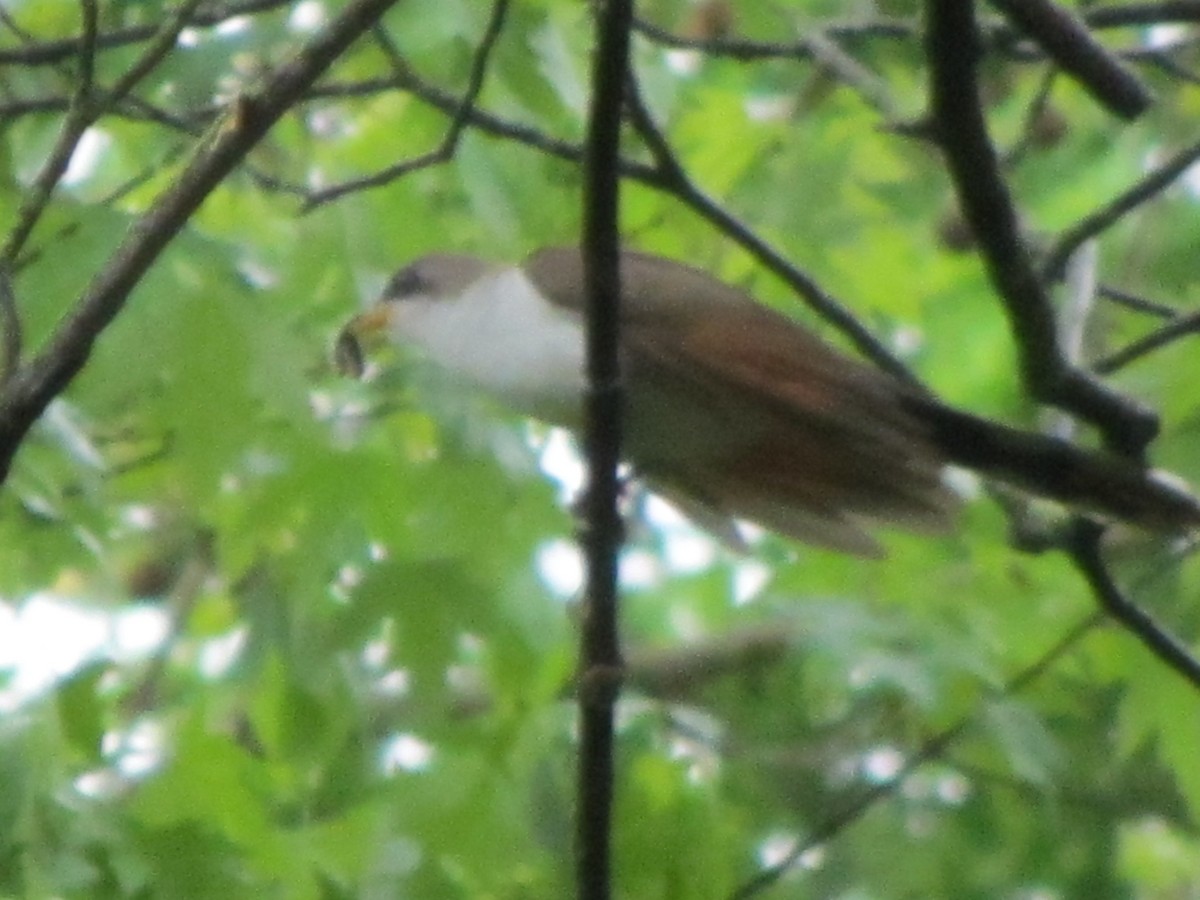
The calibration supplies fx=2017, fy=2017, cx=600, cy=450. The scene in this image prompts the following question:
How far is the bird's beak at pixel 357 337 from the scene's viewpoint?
12.6ft

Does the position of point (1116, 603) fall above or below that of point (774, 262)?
below

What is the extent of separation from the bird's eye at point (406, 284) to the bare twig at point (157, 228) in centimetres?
177

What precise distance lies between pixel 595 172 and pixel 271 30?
5.70 ft

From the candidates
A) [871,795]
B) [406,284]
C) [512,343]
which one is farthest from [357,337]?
[871,795]

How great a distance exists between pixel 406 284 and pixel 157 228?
7.04 feet

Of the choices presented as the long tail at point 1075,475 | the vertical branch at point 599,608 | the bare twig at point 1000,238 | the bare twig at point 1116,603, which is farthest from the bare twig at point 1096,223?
the vertical branch at point 599,608

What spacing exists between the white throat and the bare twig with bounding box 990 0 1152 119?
103 cm

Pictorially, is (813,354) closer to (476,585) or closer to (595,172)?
(476,585)

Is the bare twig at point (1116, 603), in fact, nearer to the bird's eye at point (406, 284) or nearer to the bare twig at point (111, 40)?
the bird's eye at point (406, 284)

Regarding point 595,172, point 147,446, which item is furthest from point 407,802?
point 147,446

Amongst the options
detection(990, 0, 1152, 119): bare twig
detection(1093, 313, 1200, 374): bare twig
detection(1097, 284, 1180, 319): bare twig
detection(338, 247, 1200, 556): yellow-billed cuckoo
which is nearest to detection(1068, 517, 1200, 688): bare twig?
detection(338, 247, 1200, 556): yellow-billed cuckoo

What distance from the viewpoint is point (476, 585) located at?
11.7 feet

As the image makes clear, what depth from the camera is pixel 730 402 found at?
3477mm

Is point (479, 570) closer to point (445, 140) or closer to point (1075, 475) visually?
point (445, 140)
